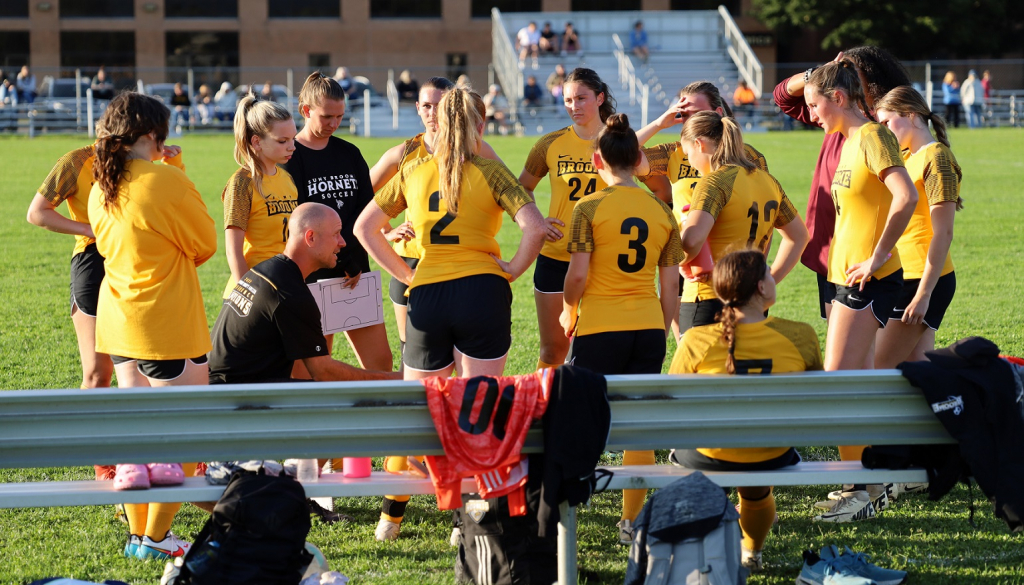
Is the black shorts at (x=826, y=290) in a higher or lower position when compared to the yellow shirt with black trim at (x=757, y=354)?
higher

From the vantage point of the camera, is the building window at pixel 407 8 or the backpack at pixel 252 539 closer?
the backpack at pixel 252 539

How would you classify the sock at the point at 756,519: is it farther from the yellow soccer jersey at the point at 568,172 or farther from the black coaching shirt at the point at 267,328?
the yellow soccer jersey at the point at 568,172

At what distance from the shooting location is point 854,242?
15.7 feet

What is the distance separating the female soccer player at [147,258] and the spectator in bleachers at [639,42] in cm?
3676

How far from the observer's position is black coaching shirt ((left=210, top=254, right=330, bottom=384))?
4.20 meters

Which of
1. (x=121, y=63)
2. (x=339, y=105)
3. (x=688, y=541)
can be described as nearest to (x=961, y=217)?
(x=339, y=105)

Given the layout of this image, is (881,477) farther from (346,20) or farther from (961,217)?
Answer: (346,20)

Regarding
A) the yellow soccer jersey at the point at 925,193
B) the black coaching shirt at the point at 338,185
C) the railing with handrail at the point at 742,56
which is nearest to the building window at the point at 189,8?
the railing with handrail at the point at 742,56

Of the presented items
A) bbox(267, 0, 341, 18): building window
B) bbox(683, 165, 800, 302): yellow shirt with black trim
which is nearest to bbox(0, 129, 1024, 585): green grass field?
bbox(683, 165, 800, 302): yellow shirt with black trim

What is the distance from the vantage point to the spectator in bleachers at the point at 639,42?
1558 inches

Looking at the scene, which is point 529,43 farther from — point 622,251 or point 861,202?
point 622,251

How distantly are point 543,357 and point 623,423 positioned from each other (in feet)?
5.93

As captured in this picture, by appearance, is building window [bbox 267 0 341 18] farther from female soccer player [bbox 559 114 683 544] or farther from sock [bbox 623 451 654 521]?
sock [bbox 623 451 654 521]

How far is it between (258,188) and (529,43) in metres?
34.6
